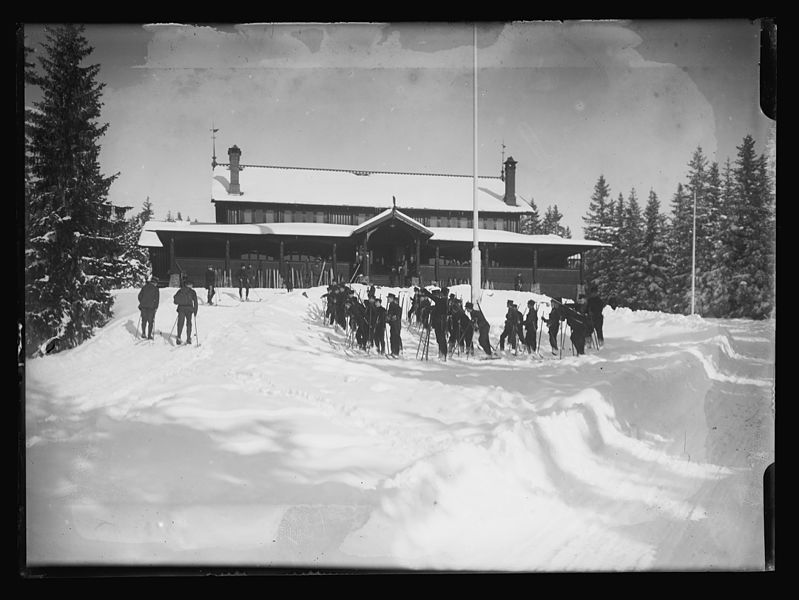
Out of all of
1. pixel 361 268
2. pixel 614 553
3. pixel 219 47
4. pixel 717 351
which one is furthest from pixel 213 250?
pixel 717 351

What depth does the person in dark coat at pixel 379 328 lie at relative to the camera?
14.5 feet

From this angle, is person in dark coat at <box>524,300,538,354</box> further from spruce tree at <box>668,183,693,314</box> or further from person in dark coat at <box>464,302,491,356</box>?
spruce tree at <box>668,183,693,314</box>

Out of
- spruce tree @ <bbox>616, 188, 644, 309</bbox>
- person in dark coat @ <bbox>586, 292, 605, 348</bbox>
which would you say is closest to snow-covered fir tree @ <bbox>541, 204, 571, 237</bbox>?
spruce tree @ <bbox>616, 188, 644, 309</bbox>

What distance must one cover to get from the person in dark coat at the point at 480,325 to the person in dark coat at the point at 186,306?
102 inches

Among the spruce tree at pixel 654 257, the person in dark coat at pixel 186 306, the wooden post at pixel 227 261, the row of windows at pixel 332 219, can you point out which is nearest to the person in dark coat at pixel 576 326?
the spruce tree at pixel 654 257

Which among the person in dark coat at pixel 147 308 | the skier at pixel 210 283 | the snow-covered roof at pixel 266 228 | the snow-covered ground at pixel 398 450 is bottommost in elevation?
the snow-covered ground at pixel 398 450

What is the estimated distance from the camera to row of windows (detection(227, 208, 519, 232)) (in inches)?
177

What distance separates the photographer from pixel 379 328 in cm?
446

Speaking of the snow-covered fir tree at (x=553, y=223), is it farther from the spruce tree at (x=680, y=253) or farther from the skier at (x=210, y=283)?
the skier at (x=210, y=283)

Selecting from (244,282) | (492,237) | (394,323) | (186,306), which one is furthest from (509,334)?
(186,306)

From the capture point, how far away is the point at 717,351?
172 inches

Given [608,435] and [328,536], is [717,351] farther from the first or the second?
[328,536]

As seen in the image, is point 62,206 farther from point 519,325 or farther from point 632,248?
point 632,248

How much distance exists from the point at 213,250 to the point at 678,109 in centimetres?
474
